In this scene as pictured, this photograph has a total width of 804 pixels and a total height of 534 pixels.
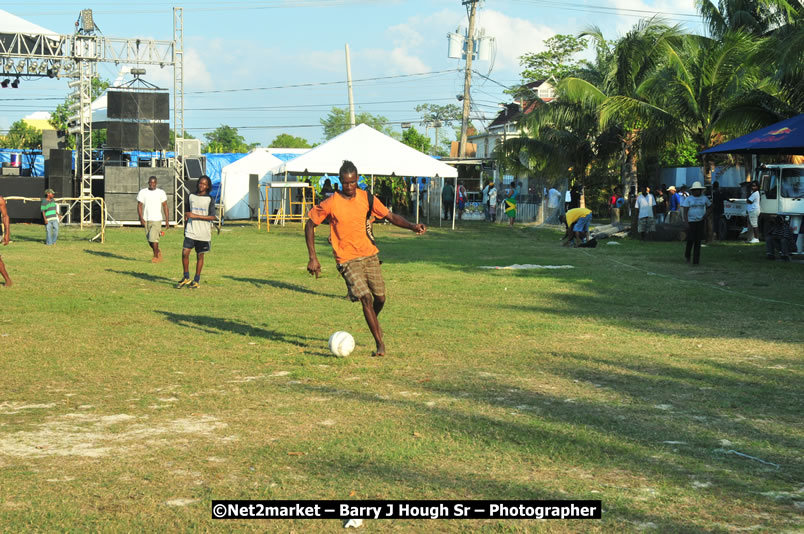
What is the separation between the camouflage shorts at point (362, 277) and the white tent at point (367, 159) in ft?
69.8

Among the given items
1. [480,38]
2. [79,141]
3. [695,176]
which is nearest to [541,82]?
[480,38]

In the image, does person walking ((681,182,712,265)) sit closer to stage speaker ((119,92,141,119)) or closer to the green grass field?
the green grass field

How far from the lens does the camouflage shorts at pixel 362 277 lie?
8.65m

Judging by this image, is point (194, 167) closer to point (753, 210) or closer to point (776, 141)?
point (753, 210)

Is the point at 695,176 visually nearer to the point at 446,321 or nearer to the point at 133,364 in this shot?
the point at 446,321

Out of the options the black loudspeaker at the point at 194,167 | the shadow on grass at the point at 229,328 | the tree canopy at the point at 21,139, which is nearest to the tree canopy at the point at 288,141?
the tree canopy at the point at 21,139

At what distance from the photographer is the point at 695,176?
38062mm

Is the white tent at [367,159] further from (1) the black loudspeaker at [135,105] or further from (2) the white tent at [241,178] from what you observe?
(2) the white tent at [241,178]

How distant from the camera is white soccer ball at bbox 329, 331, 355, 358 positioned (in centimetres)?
871

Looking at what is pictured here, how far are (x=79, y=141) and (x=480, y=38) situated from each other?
22.5m

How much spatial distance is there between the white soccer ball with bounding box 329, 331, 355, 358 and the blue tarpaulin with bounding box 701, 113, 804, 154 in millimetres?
13102

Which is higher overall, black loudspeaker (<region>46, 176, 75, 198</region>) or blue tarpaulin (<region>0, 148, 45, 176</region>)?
blue tarpaulin (<region>0, 148, 45, 176</region>)

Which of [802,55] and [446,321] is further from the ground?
[802,55]

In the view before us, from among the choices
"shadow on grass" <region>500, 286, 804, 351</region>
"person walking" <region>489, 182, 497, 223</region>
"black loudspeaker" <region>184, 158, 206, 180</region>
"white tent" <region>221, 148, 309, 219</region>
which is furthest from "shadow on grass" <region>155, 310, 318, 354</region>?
"person walking" <region>489, 182, 497, 223</region>
